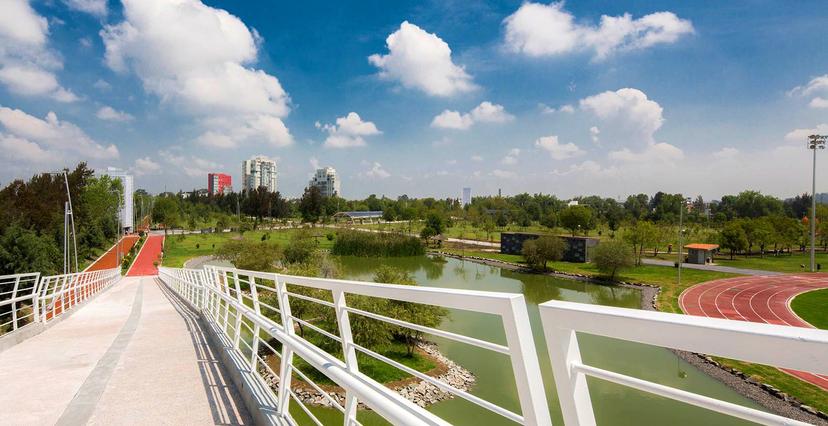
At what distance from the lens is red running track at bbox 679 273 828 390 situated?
27297mm

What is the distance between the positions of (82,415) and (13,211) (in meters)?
40.4

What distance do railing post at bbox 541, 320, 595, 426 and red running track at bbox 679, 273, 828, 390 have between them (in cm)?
2932

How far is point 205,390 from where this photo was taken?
4359mm

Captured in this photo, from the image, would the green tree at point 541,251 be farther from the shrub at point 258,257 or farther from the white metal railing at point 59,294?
the white metal railing at point 59,294

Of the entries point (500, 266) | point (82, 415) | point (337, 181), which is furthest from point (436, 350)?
point (337, 181)

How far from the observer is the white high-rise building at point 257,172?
6314 inches

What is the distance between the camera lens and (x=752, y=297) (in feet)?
104

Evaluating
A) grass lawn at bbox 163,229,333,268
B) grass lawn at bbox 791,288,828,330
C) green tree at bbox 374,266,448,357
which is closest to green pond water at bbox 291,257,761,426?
green tree at bbox 374,266,448,357

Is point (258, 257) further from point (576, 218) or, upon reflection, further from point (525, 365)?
point (576, 218)

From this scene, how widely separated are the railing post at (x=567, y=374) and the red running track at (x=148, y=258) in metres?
42.5

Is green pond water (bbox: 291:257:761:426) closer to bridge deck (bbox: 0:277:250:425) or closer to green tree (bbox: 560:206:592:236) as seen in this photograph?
bridge deck (bbox: 0:277:250:425)

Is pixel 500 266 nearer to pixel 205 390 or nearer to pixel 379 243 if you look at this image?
pixel 379 243

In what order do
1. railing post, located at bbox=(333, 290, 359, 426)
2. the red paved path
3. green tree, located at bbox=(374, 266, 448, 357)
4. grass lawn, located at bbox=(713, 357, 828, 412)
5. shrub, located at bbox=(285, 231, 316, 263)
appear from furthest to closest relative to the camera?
shrub, located at bbox=(285, 231, 316, 263) → the red paved path → green tree, located at bbox=(374, 266, 448, 357) → grass lawn, located at bbox=(713, 357, 828, 412) → railing post, located at bbox=(333, 290, 359, 426)

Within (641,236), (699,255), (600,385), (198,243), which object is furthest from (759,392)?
(198,243)
